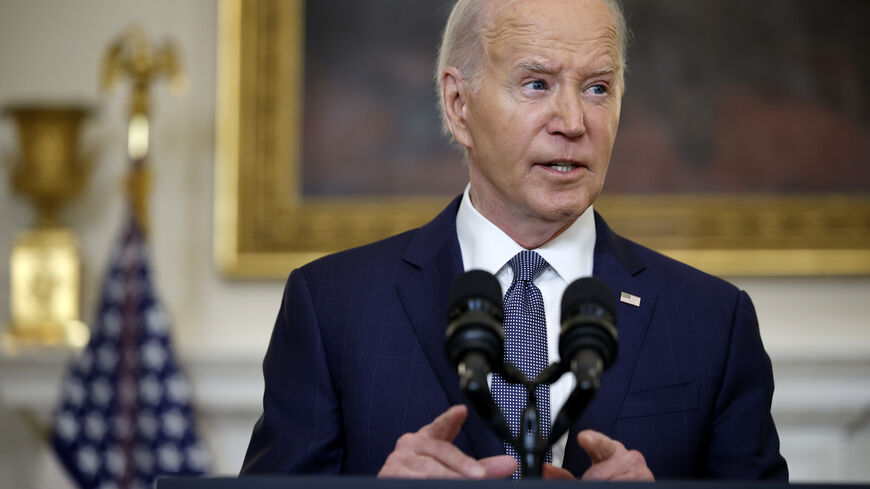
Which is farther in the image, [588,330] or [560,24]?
[560,24]

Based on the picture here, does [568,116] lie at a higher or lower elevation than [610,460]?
higher

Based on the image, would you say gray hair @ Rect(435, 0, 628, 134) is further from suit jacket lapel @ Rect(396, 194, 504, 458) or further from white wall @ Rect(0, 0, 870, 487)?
white wall @ Rect(0, 0, 870, 487)

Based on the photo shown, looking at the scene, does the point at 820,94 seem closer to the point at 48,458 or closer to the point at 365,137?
the point at 365,137

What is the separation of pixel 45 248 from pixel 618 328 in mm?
3592

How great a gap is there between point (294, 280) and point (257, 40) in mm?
3171

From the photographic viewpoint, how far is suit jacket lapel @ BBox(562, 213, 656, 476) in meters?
2.16

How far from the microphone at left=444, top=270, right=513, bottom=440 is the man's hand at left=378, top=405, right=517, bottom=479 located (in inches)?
7.0

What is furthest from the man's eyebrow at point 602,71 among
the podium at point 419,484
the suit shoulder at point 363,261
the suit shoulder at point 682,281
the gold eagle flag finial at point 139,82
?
the gold eagle flag finial at point 139,82

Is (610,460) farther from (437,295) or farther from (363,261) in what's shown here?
(363,261)

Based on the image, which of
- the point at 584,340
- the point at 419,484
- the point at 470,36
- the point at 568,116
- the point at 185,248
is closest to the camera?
the point at 419,484

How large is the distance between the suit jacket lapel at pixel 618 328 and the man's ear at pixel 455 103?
0.35 metres

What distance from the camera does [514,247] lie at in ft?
7.64

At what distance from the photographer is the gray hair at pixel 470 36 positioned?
2.37 m

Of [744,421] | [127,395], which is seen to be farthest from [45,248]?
[744,421]
